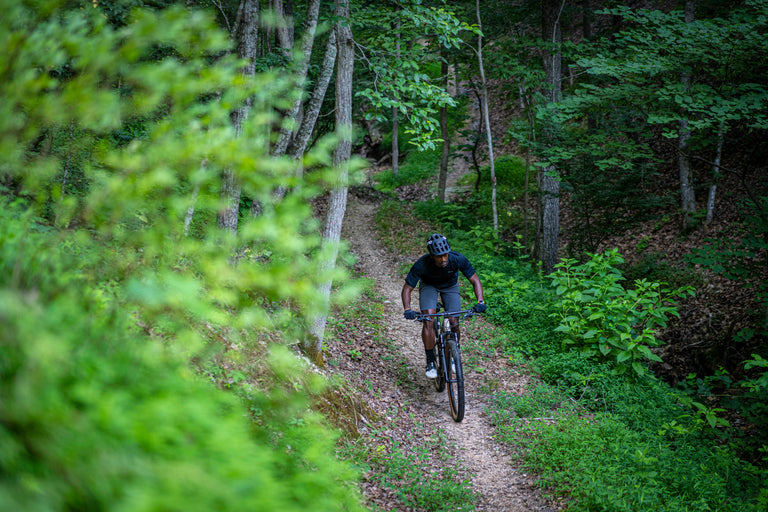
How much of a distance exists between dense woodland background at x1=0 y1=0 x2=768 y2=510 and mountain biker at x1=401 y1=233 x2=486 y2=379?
1.31 metres

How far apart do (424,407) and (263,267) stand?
15.3ft

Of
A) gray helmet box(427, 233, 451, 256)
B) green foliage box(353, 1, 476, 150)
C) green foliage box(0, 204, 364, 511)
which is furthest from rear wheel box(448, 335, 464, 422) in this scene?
green foliage box(0, 204, 364, 511)

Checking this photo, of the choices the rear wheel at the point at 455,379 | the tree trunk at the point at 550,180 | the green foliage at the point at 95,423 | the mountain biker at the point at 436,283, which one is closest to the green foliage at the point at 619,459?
the rear wheel at the point at 455,379

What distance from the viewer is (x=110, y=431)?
1.39 meters

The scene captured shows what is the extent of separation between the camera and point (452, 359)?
6270 millimetres

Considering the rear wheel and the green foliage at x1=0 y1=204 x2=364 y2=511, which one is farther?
the rear wheel

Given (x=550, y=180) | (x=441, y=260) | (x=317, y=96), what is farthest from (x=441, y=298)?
(x=550, y=180)

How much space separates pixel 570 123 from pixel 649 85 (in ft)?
38.8

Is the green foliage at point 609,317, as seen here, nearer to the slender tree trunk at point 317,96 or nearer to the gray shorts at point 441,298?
the gray shorts at point 441,298

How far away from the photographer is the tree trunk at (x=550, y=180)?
11617 millimetres

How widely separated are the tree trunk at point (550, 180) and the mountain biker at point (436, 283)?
6.12 metres

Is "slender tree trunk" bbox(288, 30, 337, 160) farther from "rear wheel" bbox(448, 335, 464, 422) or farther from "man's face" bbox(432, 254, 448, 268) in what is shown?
"rear wheel" bbox(448, 335, 464, 422)

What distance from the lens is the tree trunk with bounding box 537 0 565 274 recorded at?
1162 cm

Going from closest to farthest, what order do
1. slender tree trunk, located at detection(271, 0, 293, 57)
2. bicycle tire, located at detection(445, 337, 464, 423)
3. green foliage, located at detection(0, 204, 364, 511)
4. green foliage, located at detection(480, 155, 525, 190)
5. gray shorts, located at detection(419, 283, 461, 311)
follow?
green foliage, located at detection(0, 204, 364, 511) < bicycle tire, located at detection(445, 337, 464, 423) < gray shorts, located at detection(419, 283, 461, 311) < slender tree trunk, located at detection(271, 0, 293, 57) < green foliage, located at detection(480, 155, 525, 190)
